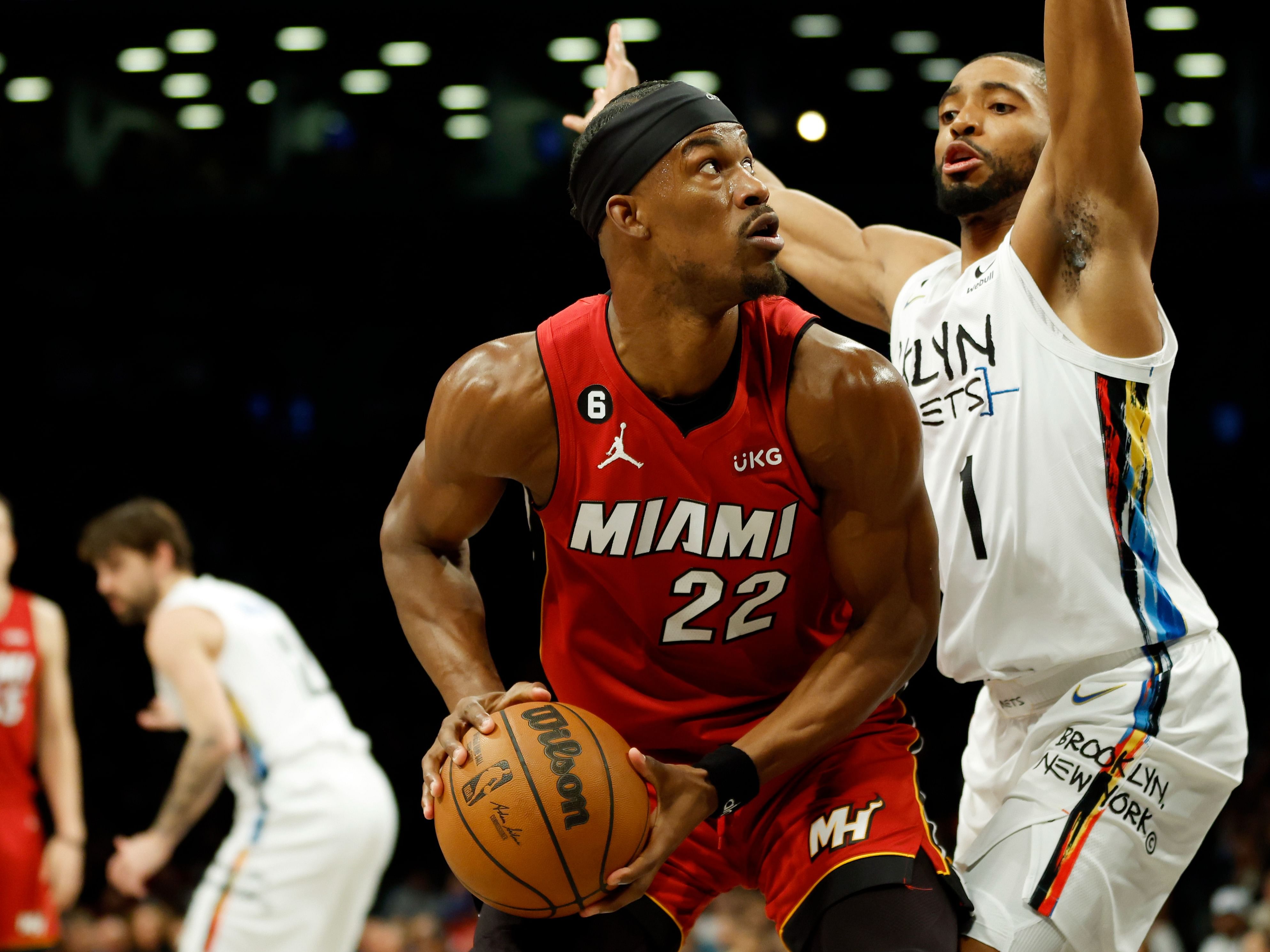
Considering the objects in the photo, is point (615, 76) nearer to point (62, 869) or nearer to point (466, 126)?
point (62, 869)

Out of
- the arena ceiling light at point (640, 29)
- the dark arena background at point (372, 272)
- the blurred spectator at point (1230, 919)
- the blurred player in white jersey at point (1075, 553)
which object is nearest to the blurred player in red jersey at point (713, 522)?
the blurred player in white jersey at point (1075, 553)

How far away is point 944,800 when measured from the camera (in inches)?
503

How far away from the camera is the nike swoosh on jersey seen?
2.82 metres

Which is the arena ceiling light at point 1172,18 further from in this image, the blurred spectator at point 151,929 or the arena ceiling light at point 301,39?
the blurred spectator at point 151,929

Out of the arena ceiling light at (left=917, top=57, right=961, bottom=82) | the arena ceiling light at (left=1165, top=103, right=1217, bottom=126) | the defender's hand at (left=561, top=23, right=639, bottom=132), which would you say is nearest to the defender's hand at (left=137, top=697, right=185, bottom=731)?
the defender's hand at (left=561, top=23, right=639, bottom=132)

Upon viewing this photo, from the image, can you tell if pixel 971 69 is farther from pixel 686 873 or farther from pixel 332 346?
pixel 332 346

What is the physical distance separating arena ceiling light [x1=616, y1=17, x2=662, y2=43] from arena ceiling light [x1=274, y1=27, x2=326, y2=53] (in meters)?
2.28

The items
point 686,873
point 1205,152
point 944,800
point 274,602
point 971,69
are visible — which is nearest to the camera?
point 686,873

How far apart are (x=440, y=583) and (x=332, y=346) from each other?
37.1ft

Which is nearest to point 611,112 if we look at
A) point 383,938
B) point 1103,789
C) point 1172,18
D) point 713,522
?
point 713,522

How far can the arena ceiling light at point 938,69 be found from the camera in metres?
10.4

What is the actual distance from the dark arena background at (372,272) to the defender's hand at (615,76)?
4103mm

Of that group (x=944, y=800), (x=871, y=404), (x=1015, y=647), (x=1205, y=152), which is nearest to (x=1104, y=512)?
(x=1015, y=647)

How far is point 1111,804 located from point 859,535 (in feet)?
2.49
